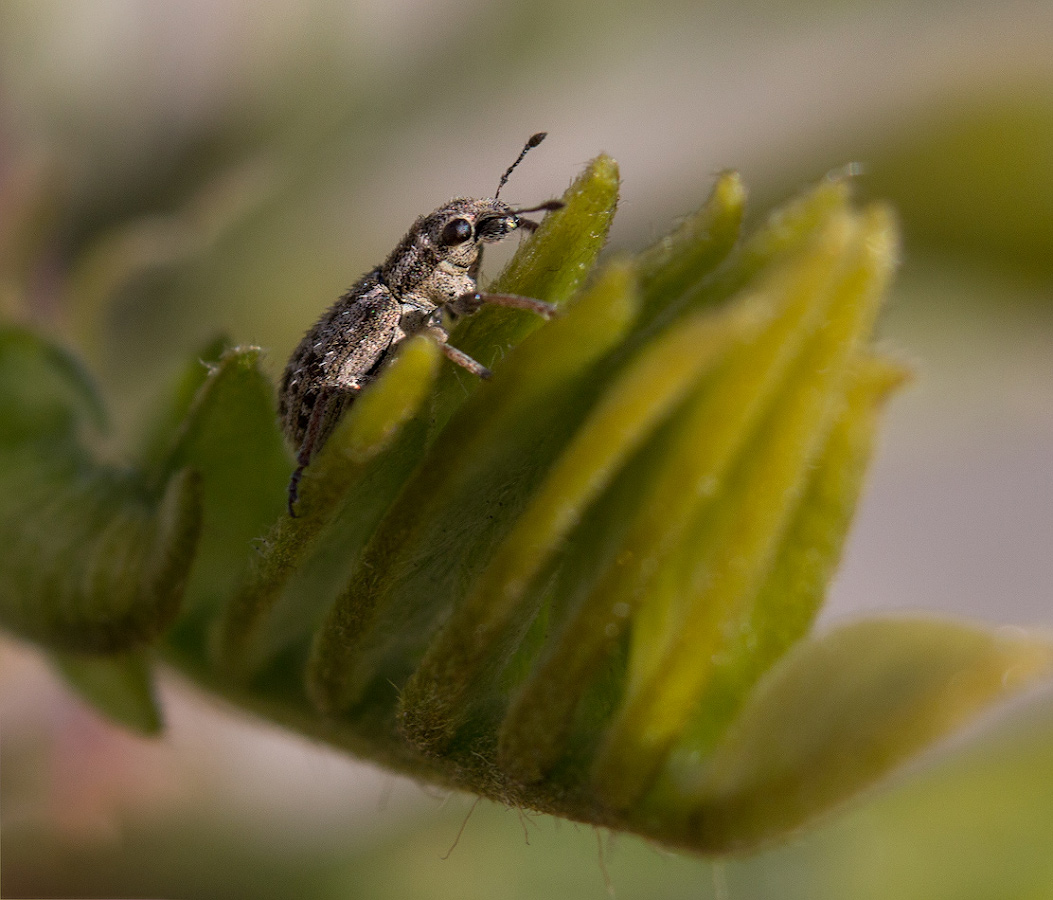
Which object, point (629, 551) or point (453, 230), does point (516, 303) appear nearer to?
point (629, 551)

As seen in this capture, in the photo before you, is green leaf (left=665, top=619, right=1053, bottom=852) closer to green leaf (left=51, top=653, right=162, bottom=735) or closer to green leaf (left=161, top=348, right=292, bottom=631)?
green leaf (left=161, top=348, right=292, bottom=631)

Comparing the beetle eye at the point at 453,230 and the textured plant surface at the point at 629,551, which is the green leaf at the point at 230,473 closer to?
the textured plant surface at the point at 629,551

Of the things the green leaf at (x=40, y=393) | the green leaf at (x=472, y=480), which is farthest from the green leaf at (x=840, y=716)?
the green leaf at (x=40, y=393)

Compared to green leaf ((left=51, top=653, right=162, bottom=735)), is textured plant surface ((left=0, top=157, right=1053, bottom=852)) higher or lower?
higher

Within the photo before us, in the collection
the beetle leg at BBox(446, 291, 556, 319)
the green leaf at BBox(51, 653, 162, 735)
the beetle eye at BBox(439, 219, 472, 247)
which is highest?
the beetle eye at BBox(439, 219, 472, 247)

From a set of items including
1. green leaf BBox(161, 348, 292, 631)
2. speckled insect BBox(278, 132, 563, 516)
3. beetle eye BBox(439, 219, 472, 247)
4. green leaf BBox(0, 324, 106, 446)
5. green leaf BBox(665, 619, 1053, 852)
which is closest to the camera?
green leaf BBox(665, 619, 1053, 852)

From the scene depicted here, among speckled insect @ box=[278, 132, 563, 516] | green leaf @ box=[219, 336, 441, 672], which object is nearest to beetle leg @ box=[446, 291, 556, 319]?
green leaf @ box=[219, 336, 441, 672]
